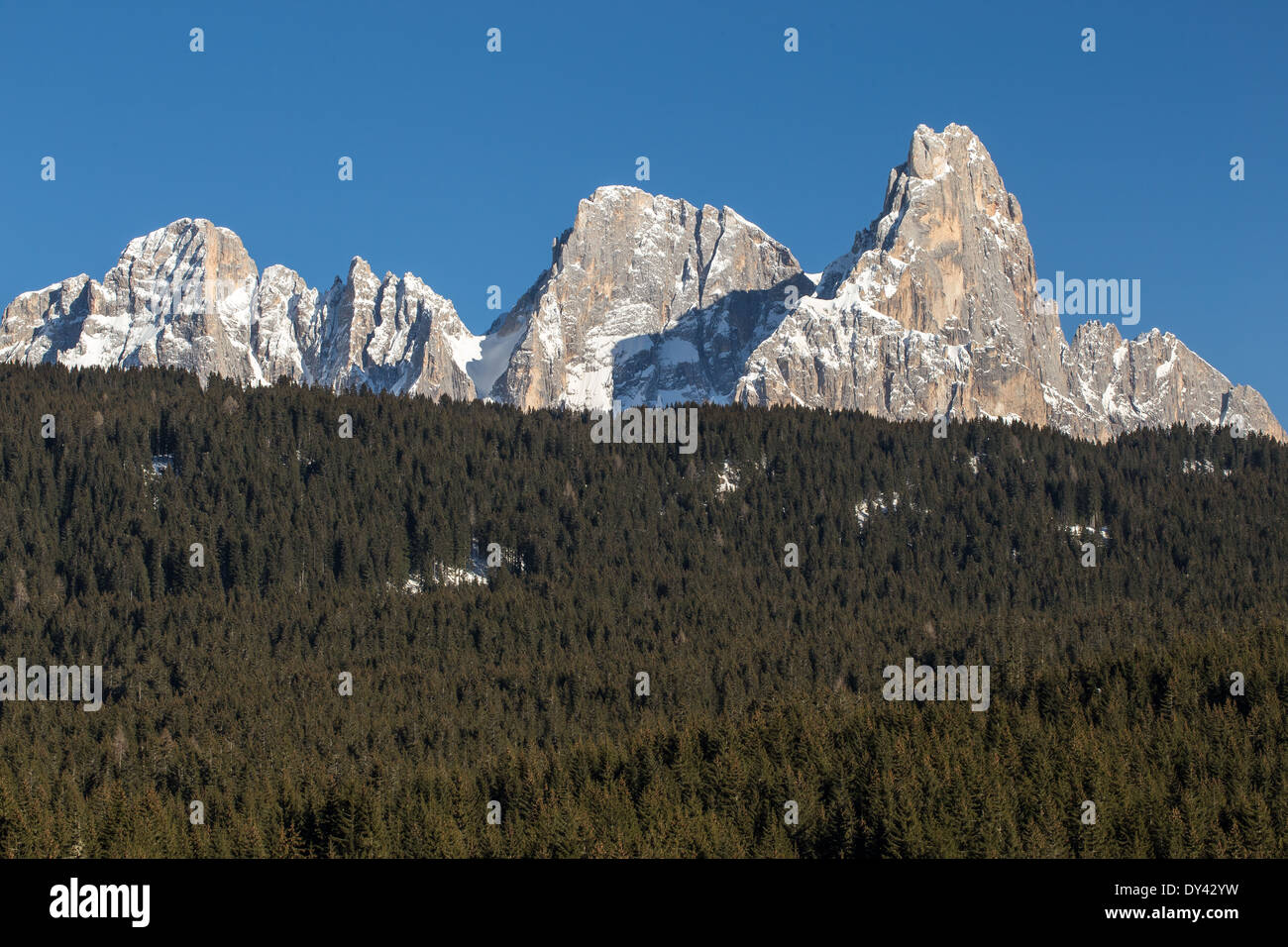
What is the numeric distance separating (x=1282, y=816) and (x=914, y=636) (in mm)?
79675

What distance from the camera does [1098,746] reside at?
126m

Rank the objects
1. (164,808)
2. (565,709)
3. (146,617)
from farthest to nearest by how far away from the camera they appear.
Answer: (146,617)
(565,709)
(164,808)

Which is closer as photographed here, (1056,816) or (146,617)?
(1056,816)

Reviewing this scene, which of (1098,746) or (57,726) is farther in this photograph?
(57,726)

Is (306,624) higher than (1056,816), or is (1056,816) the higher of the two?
(306,624)

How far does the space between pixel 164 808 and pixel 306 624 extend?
223 feet
